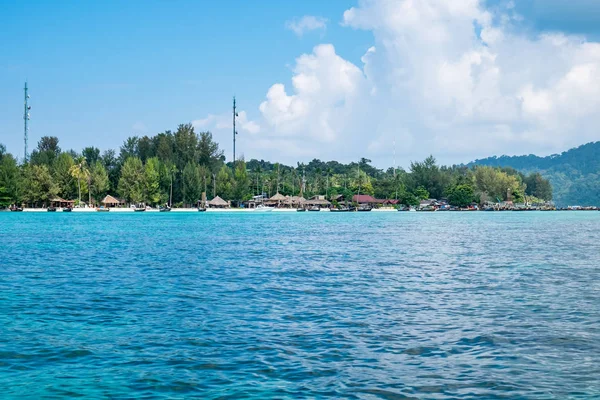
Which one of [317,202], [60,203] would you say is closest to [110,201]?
[60,203]

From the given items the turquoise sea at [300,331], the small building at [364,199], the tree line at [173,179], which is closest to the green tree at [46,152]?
the tree line at [173,179]

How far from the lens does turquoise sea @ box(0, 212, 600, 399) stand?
10188 millimetres

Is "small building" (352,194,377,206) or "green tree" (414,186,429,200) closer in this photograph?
"small building" (352,194,377,206)

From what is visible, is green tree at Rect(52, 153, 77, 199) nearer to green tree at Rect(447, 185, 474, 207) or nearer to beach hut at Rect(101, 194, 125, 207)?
beach hut at Rect(101, 194, 125, 207)

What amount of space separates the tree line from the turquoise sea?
112474 millimetres

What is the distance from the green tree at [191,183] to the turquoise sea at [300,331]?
118 m

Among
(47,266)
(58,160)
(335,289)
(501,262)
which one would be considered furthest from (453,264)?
(58,160)

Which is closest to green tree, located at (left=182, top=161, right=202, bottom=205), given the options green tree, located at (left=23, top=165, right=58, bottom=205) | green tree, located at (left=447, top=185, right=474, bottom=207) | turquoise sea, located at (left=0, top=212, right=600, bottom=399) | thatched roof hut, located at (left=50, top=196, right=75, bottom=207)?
thatched roof hut, located at (left=50, top=196, right=75, bottom=207)

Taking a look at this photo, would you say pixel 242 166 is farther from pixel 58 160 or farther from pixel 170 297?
pixel 170 297

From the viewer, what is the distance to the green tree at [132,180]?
457 feet

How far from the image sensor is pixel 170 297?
19406mm

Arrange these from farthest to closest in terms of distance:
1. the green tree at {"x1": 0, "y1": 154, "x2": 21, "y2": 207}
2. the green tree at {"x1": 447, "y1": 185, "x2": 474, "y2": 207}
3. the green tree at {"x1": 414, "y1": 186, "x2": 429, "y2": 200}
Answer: the green tree at {"x1": 447, "y1": 185, "x2": 474, "y2": 207}
the green tree at {"x1": 414, "y1": 186, "x2": 429, "y2": 200}
the green tree at {"x1": 0, "y1": 154, "x2": 21, "y2": 207}

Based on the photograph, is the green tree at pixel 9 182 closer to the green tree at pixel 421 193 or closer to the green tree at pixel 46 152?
the green tree at pixel 46 152

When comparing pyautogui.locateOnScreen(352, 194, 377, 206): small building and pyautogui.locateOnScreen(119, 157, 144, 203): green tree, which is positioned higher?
pyautogui.locateOnScreen(119, 157, 144, 203): green tree
